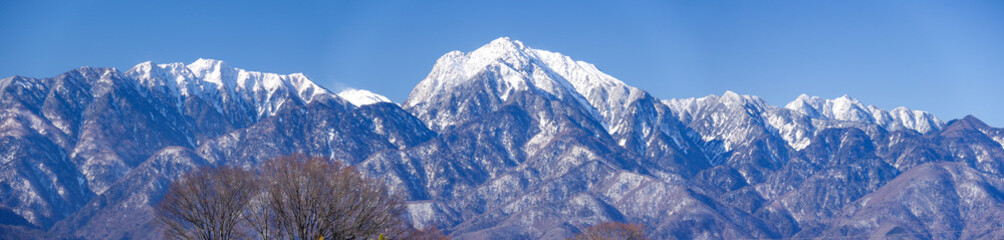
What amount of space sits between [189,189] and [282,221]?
30.7 ft

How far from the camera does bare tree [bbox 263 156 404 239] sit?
6744 cm

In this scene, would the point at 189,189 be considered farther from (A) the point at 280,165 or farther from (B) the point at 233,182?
(A) the point at 280,165

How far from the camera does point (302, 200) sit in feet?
224

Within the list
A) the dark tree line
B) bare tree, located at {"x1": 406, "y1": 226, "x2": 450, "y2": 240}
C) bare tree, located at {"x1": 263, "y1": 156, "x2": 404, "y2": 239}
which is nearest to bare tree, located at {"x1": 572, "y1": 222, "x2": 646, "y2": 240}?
bare tree, located at {"x1": 406, "y1": 226, "x2": 450, "y2": 240}

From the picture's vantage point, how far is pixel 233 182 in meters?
75.2

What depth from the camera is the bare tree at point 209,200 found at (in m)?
74.9

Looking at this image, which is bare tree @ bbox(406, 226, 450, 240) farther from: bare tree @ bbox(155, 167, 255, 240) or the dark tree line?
the dark tree line

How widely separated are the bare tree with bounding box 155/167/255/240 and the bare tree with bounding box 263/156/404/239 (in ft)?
18.0

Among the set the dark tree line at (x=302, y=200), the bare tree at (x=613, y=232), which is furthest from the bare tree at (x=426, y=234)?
the dark tree line at (x=302, y=200)

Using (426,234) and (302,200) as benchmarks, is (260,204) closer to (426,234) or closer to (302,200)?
(302,200)

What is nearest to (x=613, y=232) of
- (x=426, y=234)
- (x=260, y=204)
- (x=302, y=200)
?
(x=426, y=234)

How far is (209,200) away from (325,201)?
44.6 feet

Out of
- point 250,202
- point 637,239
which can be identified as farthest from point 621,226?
point 250,202

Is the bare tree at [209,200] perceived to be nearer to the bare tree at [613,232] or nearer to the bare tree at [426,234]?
the bare tree at [426,234]
